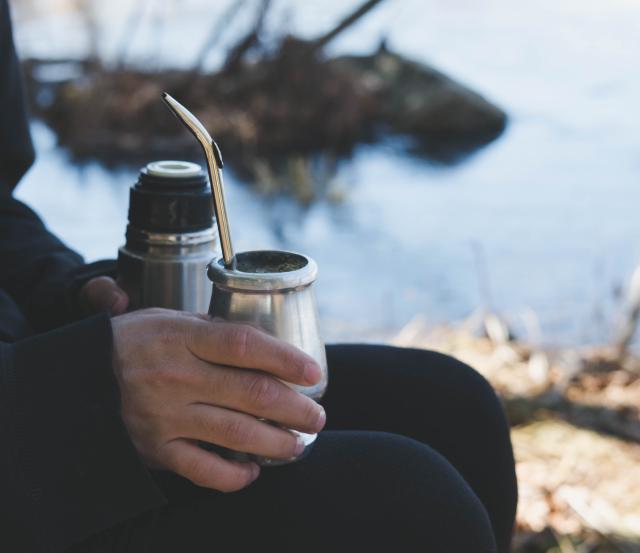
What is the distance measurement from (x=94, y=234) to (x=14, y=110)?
352 centimetres

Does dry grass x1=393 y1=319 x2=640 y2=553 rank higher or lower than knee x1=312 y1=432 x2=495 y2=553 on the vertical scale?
lower

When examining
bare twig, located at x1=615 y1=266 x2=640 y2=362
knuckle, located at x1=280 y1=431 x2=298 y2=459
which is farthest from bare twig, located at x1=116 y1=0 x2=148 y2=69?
knuckle, located at x1=280 y1=431 x2=298 y2=459

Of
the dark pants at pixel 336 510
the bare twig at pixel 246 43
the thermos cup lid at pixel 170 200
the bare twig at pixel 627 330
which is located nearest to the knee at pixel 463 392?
the dark pants at pixel 336 510

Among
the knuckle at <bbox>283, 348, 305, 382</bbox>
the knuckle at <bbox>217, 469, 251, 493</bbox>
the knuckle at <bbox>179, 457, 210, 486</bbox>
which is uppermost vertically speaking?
the knuckle at <bbox>283, 348, 305, 382</bbox>

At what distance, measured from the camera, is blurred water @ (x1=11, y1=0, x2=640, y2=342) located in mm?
4188

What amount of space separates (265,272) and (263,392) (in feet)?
0.35

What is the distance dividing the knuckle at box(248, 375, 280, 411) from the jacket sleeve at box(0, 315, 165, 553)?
0.11 m

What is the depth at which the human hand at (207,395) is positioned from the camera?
85cm

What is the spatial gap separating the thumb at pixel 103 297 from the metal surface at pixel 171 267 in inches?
1.1

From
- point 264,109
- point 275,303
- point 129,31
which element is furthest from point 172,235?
point 129,31

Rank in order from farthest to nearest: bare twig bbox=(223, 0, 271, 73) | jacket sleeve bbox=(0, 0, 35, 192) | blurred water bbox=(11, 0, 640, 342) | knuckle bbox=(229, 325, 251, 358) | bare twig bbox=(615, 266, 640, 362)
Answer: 1. bare twig bbox=(223, 0, 271, 73)
2. blurred water bbox=(11, 0, 640, 342)
3. bare twig bbox=(615, 266, 640, 362)
4. jacket sleeve bbox=(0, 0, 35, 192)
5. knuckle bbox=(229, 325, 251, 358)

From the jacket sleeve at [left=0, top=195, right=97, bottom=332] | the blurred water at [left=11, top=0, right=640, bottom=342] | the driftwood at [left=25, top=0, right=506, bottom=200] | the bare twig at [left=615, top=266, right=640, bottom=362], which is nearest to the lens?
the jacket sleeve at [left=0, top=195, right=97, bottom=332]

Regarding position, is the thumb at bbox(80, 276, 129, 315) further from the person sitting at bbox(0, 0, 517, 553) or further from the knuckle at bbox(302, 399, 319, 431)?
the knuckle at bbox(302, 399, 319, 431)

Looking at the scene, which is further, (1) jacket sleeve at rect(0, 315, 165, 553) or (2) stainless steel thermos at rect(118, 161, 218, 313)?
(2) stainless steel thermos at rect(118, 161, 218, 313)
